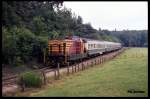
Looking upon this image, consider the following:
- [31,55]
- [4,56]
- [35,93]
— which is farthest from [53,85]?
[31,55]

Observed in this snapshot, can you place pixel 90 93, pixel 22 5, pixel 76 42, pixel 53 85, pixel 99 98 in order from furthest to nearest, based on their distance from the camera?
1. pixel 22 5
2. pixel 76 42
3. pixel 53 85
4. pixel 90 93
5. pixel 99 98

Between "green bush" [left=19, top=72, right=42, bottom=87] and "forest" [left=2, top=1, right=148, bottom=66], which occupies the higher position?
"forest" [left=2, top=1, right=148, bottom=66]

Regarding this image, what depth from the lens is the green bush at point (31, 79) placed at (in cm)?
1821

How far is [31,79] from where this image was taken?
18484 mm

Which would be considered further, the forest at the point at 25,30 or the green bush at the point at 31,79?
the forest at the point at 25,30

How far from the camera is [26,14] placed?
44562 mm

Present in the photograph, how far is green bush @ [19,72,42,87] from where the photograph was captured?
18206mm

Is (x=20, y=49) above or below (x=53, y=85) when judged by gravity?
above

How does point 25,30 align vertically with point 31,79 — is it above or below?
above

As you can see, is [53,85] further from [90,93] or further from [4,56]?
[4,56]

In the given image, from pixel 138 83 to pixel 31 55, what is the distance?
16.5 meters

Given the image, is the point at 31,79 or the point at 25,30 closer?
the point at 31,79

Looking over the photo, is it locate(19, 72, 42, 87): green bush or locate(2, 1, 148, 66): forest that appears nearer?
locate(19, 72, 42, 87): green bush

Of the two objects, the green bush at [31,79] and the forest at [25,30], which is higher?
the forest at [25,30]
